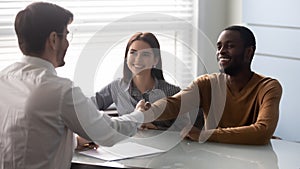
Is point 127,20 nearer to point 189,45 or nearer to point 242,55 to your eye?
point 189,45

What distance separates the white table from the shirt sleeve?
13cm

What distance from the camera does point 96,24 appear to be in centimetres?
385

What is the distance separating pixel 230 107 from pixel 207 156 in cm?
50

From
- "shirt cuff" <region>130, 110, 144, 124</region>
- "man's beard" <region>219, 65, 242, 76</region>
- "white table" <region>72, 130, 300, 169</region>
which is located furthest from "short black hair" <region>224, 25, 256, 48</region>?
"shirt cuff" <region>130, 110, 144, 124</region>

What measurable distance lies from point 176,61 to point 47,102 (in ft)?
3.81

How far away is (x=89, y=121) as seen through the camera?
2.01m

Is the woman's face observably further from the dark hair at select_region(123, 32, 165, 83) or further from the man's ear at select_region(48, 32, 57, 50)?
the man's ear at select_region(48, 32, 57, 50)

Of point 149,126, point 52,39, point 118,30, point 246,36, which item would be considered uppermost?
point 52,39

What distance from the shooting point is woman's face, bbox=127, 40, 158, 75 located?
277 cm

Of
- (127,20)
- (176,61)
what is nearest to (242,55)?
(176,61)

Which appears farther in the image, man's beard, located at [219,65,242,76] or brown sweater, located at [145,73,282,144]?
man's beard, located at [219,65,242,76]

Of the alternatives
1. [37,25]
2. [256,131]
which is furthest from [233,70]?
[37,25]

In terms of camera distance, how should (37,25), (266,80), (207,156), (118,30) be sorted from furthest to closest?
(118,30), (266,80), (207,156), (37,25)

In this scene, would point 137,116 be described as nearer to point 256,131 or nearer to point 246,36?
point 256,131
